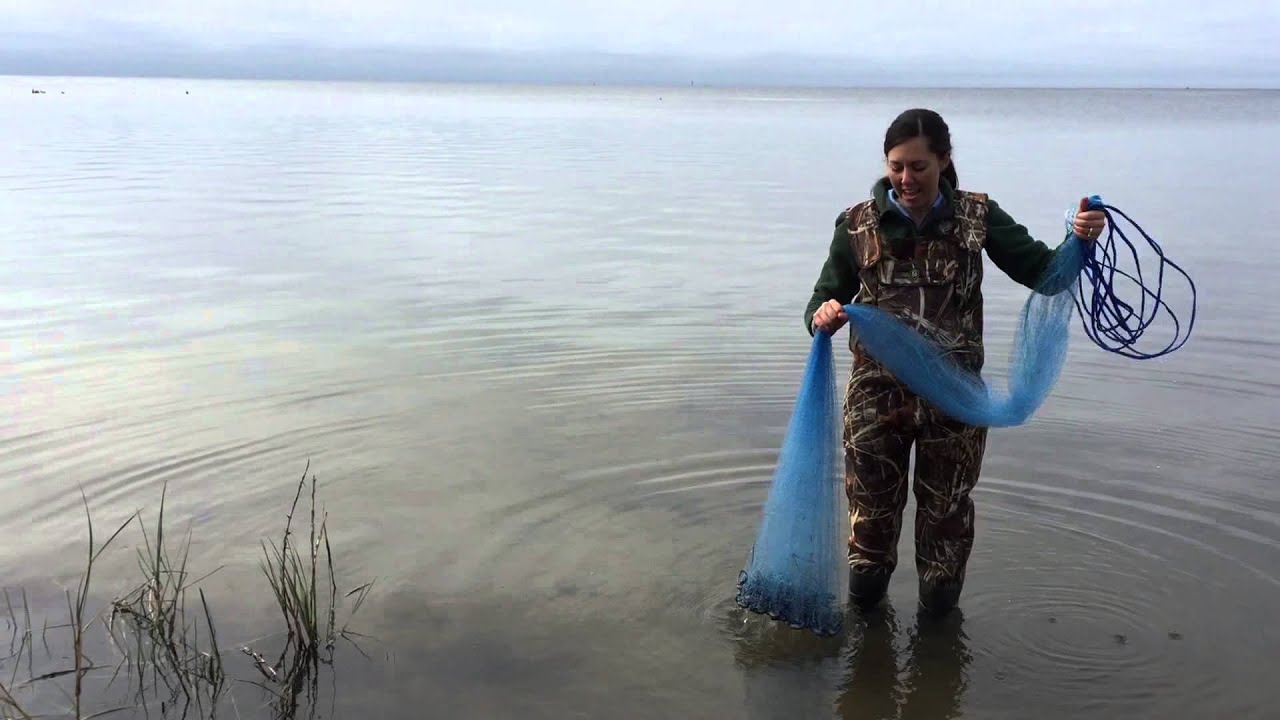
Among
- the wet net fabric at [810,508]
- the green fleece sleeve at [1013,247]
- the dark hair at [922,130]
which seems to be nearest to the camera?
the dark hair at [922,130]

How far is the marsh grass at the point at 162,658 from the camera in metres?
4.11

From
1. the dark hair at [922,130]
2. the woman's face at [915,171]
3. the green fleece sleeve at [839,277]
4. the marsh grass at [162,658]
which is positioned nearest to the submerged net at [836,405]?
the green fleece sleeve at [839,277]

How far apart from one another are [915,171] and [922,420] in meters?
0.87

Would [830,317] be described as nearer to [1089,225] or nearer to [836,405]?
[836,405]

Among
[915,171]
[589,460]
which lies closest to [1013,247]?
[915,171]

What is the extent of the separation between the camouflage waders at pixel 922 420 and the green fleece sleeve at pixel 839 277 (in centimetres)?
5

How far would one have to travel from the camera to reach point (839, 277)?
431cm

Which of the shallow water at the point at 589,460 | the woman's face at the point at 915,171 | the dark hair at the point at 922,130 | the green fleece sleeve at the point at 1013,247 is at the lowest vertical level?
the shallow water at the point at 589,460

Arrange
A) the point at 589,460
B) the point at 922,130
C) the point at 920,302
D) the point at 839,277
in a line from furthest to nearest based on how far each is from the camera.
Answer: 1. the point at 589,460
2. the point at 839,277
3. the point at 920,302
4. the point at 922,130

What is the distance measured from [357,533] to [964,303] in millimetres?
3063

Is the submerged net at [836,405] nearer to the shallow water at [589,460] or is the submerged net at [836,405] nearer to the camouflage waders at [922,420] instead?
the camouflage waders at [922,420]

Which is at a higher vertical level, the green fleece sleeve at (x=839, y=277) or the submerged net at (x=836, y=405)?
the green fleece sleeve at (x=839, y=277)

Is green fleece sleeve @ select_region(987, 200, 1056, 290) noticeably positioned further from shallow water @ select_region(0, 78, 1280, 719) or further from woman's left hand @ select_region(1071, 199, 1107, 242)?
shallow water @ select_region(0, 78, 1280, 719)

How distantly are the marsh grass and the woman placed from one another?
2039 millimetres
